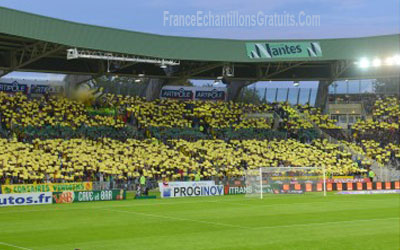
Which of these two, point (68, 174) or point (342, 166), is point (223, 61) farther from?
point (68, 174)

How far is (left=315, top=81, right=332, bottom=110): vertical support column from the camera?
65.4 meters

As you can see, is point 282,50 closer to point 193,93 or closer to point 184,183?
point 193,93

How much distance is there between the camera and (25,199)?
33406mm

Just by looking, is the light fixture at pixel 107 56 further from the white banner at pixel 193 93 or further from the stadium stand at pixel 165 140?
the white banner at pixel 193 93

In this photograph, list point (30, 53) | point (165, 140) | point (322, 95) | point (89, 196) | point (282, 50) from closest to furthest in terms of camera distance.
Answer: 1. point (89, 196)
2. point (30, 53)
3. point (165, 140)
4. point (282, 50)
5. point (322, 95)

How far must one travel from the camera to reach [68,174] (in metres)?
42.3

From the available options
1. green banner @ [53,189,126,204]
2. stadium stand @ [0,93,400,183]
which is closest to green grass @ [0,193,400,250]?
green banner @ [53,189,126,204]

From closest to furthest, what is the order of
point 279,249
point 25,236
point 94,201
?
point 279,249 → point 25,236 → point 94,201

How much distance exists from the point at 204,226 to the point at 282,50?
35.3 meters

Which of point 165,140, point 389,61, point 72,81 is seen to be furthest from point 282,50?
point 72,81

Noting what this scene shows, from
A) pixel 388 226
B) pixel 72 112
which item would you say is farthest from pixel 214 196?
pixel 388 226

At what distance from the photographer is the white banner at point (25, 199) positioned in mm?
32719

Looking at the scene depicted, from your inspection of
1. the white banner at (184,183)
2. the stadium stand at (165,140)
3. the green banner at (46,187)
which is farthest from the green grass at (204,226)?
the stadium stand at (165,140)

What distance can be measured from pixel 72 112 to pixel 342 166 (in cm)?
2374
